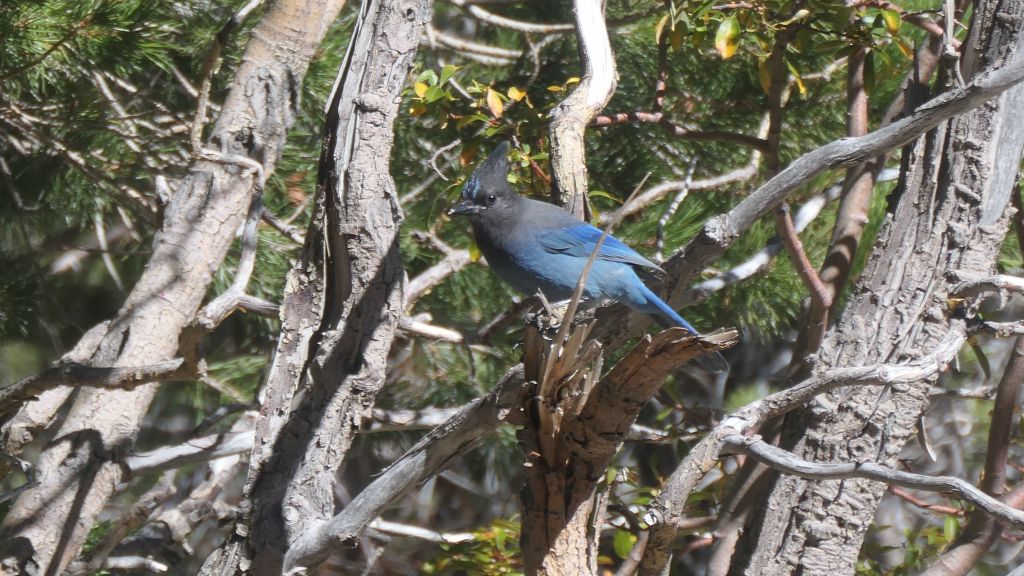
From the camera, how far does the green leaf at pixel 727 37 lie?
2.33m

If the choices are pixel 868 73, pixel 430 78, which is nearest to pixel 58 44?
pixel 430 78

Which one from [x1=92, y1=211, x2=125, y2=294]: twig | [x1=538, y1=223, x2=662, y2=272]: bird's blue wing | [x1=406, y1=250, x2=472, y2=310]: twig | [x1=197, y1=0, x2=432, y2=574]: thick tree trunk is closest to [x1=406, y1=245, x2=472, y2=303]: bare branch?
[x1=406, y1=250, x2=472, y2=310]: twig

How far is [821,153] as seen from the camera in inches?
72.2

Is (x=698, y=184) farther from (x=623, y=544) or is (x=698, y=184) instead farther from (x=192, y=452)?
(x=192, y=452)

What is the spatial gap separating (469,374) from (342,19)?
1.44m

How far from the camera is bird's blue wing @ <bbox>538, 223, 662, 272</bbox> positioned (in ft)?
8.21

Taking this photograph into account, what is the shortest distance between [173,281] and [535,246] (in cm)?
89

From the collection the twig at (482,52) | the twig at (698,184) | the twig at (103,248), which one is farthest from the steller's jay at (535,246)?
the twig at (103,248)

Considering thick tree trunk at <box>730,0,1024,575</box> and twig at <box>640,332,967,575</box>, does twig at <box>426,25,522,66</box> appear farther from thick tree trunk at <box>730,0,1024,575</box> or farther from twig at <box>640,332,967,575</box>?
twig at <box>640,332,967,575</box>

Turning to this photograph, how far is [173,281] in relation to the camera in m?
2.50

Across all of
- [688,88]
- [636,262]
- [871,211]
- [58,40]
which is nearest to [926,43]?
[871,211]

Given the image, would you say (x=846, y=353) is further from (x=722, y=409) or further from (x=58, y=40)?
(x=58, y=40)

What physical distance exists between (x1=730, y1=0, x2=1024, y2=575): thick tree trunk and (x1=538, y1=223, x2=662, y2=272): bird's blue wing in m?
0.55

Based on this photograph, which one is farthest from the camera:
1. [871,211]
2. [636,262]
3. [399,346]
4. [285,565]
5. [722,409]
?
[722,409]
